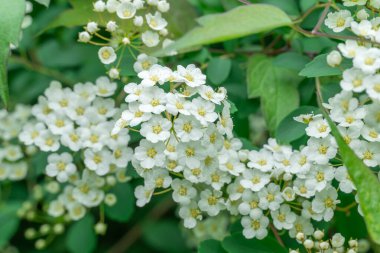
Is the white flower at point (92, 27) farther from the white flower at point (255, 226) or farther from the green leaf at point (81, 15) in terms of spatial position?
the white flower at point (255, 226)

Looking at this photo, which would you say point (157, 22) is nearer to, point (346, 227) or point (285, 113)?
point (285, 113)

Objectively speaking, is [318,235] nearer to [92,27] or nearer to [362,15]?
[362,15]

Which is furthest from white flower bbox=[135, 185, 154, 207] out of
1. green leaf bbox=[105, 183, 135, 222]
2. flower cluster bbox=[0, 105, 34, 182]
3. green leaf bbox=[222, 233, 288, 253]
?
flower cluster bbox=[0, 105, 34, 182]

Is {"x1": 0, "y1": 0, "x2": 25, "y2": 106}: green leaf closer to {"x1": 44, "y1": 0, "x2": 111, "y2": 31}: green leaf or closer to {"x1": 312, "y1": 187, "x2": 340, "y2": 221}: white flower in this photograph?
{"x1": 44, "y1": 0, "x2": 111, "y2": 31}: green leaf

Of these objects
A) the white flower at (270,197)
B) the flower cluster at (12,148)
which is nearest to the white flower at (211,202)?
the white flower at (270,197)

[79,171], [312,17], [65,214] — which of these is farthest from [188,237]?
[312,17]
